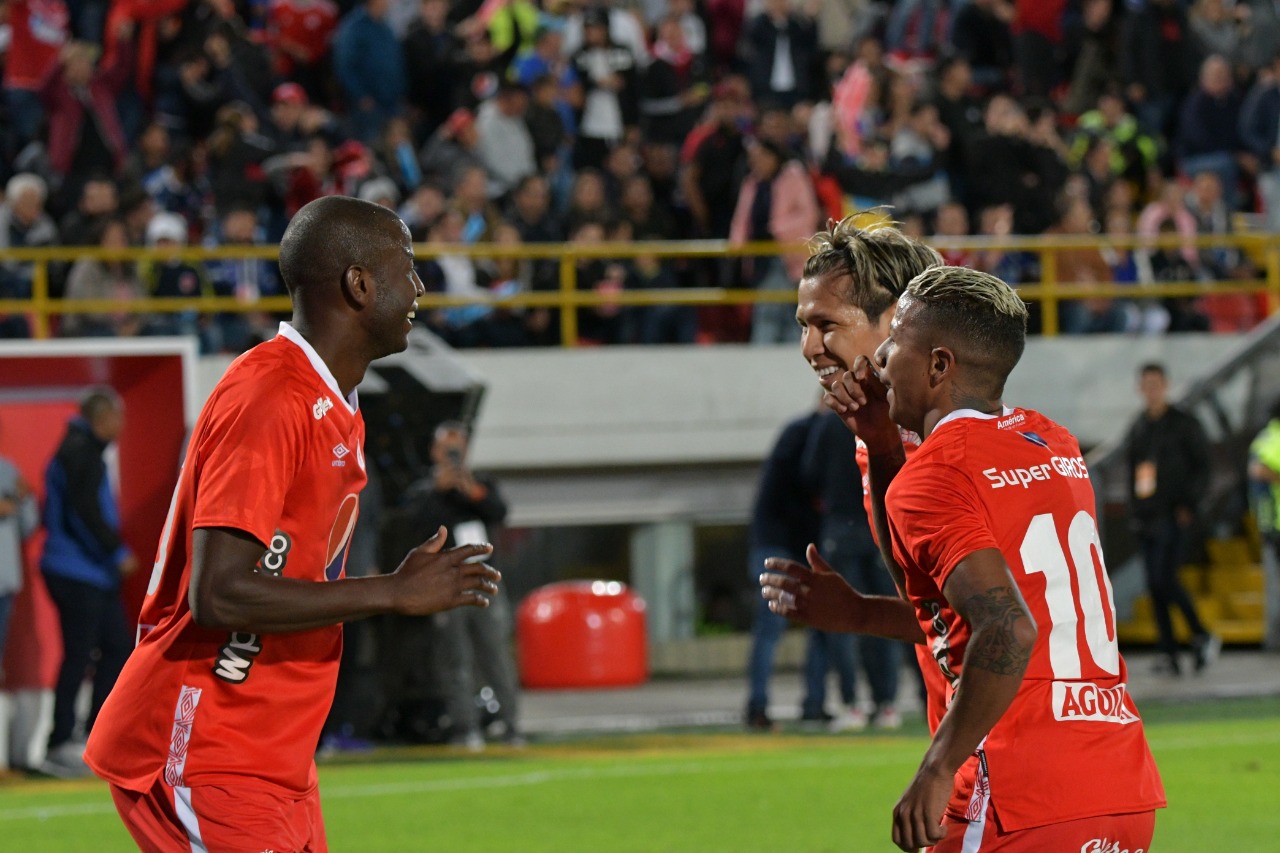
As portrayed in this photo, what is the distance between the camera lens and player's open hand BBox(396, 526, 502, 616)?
4.14m

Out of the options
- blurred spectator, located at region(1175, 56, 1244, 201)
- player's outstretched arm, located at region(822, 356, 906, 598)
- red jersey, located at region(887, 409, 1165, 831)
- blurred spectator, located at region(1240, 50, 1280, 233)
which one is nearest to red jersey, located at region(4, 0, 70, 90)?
blurred spectator, located at region(1175, 56, 1244, 201)

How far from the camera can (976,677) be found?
3.79 metres

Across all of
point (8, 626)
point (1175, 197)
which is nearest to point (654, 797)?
point (8, 626)

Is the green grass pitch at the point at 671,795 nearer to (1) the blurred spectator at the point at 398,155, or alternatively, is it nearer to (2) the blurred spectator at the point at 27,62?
(1) the blurred spectator at the point at 398,155

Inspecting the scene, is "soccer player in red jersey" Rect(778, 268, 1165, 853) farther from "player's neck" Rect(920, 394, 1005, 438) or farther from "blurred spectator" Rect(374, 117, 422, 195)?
"blurred spectator" Rect(374, 117, 422, 195)

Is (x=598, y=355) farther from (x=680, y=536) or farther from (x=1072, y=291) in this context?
(x=1072, y=291)

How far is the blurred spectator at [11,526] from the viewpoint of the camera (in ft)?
40.1

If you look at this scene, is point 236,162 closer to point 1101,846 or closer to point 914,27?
point 914,27

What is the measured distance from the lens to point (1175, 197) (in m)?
19.5

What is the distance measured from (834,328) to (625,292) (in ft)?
41.8

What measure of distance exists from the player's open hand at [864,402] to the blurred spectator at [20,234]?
12.6 metres

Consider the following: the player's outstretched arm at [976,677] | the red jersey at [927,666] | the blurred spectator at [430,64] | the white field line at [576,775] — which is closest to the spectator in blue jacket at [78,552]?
the white field line at [576,775]

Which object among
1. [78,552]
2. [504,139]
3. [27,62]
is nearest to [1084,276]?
[504,139]

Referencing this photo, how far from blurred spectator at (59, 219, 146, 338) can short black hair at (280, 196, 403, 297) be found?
1204 cm
